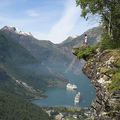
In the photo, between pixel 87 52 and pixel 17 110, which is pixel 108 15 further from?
pixel 17 110

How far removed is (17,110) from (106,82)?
515ft

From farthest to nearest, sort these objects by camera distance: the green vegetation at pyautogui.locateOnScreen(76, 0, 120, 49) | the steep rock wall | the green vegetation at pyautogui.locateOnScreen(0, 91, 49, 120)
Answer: the green vegetation at pyautogui.locateOnScreen(0, 91, 49, 120)
the green vegetation at pyautogui.locateOnScreen(76, 0, 120, 49)
the steep rock wall

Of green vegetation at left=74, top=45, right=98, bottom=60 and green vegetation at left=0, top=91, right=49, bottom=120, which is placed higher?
green vegetation at left=74, top=45, right=98, bottom=60

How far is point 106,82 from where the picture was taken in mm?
13195

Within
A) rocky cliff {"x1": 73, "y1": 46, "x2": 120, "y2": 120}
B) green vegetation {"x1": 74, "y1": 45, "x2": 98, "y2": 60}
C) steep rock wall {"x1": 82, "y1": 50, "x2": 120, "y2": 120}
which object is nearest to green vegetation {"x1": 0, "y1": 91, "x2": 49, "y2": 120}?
green vegetation {"x1": 74, "y1": 45, "x2": 98, "y2": 60}

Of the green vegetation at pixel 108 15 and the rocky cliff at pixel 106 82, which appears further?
the green vegetation at pixel 108 15

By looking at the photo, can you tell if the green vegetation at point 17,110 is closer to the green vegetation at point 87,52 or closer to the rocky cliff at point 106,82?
the green vegetation at point 87,52

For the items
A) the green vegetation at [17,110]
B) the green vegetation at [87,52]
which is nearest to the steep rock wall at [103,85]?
the green vegetation at [87,52]

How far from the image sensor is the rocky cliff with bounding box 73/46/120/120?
11.7 m

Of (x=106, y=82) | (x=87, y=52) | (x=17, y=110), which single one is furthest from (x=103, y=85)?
(x=17, y=110)

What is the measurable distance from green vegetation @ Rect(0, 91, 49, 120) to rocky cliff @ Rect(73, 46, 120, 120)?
136456 mm

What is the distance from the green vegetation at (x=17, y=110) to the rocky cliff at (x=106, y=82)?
136 m

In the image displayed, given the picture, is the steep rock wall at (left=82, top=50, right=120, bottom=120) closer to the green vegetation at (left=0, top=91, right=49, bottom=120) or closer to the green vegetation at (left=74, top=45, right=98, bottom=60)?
the green vegetation at (left=74, top=45, right=98, bottom=60)

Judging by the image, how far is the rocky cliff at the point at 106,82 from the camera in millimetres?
11656
